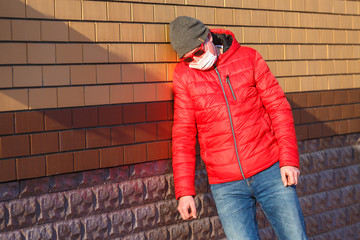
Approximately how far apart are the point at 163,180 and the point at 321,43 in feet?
7.88

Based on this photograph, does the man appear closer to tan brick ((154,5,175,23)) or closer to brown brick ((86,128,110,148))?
tan brick ((154,5,175,23))

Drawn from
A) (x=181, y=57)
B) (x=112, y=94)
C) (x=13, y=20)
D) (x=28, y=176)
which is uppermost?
(x=13, y=20)

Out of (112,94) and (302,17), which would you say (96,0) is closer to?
(112,94)

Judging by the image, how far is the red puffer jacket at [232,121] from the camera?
342 centimetres

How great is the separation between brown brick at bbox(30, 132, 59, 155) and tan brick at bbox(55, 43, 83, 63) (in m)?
0.52

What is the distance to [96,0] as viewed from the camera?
3623mm

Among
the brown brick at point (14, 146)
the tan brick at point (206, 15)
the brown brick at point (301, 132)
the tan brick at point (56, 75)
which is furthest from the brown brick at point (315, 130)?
the brown brick at point (14, 146)

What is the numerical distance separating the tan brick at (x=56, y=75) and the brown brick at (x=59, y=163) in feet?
1.67

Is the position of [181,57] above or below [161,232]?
above

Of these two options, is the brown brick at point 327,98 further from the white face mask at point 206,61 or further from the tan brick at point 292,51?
the white face mask at point 206,61

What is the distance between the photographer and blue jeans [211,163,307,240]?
3.32 metres

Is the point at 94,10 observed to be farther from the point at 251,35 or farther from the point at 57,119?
the point at 251,35

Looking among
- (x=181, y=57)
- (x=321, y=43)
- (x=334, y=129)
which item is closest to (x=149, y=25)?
(x=181, y=57)

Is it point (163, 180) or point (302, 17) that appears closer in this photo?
point (163, 180)
